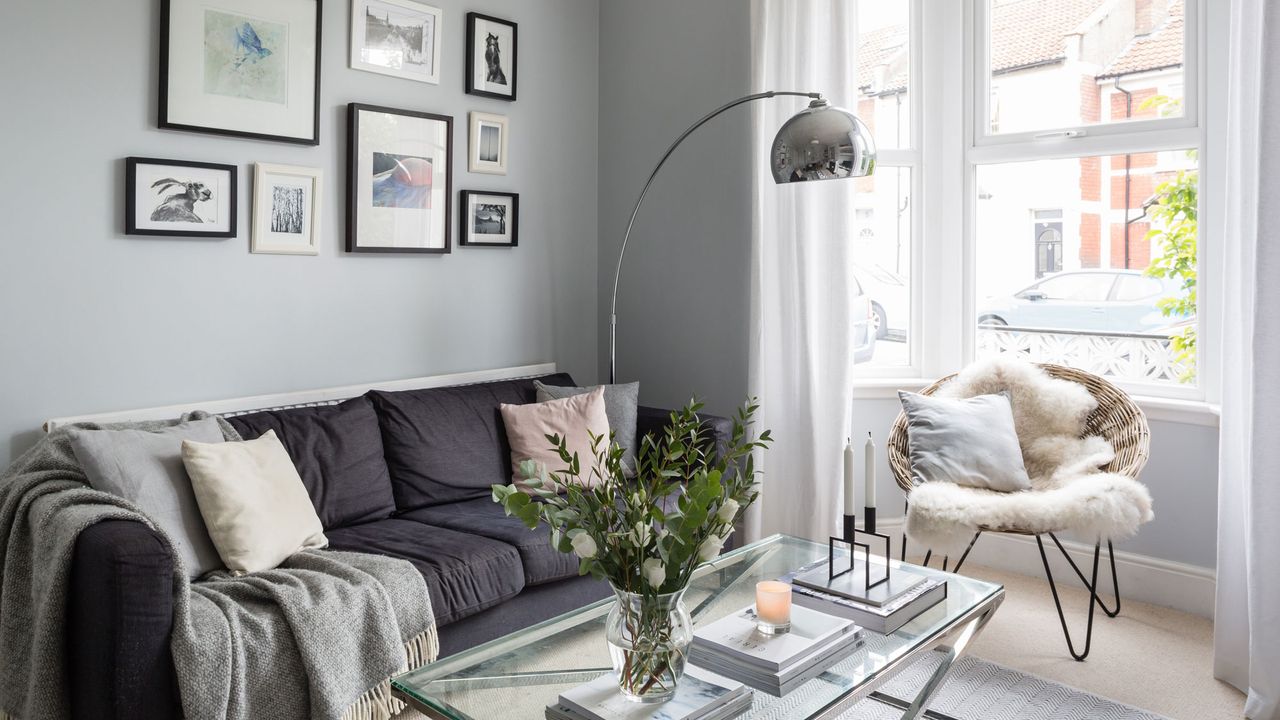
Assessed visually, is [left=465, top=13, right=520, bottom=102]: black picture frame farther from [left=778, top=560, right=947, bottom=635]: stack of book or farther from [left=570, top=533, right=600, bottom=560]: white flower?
[left=570, top=533, right=600, bottom=560]: white flower

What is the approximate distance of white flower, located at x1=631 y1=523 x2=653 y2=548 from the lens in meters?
1.49

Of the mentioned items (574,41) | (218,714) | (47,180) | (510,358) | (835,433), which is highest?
(574,41)

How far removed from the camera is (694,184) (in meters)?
3.89

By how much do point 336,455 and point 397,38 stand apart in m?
1.59

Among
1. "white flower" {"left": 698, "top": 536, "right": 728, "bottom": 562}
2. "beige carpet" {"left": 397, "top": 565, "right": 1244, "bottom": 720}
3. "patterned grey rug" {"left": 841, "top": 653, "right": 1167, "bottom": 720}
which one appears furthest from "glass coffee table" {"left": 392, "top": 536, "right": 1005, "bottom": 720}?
"beige carpet" {"left": 397, "top": 565, "right": 1244, "bottom": 720}

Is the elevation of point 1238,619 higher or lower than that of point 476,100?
lower

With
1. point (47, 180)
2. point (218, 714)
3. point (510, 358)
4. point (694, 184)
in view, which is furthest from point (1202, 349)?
point (47, 180)

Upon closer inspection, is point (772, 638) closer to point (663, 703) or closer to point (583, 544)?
point (663, 703)

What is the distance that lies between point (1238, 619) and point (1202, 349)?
1.04 m

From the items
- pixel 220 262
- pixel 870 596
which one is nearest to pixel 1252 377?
pixel 870 596

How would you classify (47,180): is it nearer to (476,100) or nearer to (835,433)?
(476,100)

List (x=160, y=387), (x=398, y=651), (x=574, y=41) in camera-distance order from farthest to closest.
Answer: (x=574, y=41), (x=160, y=387), (x=398, y=651)

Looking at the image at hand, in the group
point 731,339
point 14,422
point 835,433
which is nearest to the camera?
point 14,422

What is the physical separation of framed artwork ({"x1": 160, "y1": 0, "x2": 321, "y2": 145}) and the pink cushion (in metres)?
1.21
